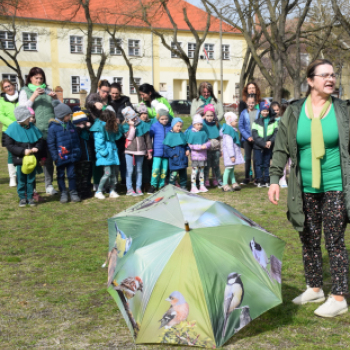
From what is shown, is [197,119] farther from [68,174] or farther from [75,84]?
[75,84]

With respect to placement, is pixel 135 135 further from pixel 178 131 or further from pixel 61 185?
pixel 61 185

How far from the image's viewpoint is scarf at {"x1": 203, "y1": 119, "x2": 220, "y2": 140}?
959 cm

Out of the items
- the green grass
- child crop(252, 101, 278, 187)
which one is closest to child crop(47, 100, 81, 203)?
the green grass

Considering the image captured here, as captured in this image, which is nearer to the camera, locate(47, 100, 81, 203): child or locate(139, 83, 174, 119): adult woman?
locate(47, 100, 81, 203): child

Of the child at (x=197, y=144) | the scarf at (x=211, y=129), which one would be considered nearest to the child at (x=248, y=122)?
the scarf at (x=211, y=129)

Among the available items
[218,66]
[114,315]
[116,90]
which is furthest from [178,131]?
[218,66]

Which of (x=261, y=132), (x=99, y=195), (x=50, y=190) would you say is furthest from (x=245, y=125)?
(x=50, y=190)

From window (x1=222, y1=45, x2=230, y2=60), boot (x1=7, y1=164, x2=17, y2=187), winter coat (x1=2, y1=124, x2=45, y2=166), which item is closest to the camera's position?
winter coat (x1=2, y1=124, x2=45, y2=166)

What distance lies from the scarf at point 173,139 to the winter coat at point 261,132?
58.1 inches

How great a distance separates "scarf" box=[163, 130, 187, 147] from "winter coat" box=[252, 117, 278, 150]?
4.84 ft

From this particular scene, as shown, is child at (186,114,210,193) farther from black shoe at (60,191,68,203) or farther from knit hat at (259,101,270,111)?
black shoe at (60,191,68,203)

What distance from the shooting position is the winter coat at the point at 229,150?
9414 mm

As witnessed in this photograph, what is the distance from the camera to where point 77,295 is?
14.7 ft

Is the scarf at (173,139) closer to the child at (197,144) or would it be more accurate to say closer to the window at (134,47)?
the child at (197,144)
